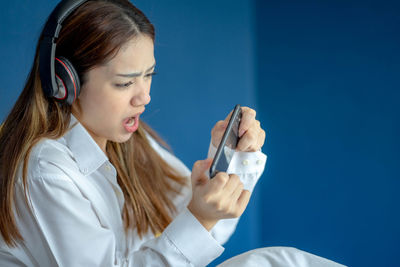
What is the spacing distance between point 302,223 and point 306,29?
0.85 meters

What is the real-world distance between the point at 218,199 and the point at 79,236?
0.29 m

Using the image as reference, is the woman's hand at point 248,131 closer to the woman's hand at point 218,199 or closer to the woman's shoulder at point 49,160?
the woman's hand at point 218,199

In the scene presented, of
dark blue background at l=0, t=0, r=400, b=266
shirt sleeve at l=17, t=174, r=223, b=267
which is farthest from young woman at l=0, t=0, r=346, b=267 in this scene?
dark blue background at l=0, t=0, r=400, b=266

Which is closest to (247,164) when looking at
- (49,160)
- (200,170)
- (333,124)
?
(200,170)

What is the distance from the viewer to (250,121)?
1017 mm

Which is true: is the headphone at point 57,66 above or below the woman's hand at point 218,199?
above

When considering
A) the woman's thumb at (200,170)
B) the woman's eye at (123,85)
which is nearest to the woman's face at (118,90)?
the woman's eye at (123,85)

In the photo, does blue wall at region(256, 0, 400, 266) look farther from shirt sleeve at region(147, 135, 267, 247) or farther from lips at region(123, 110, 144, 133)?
lips at region(123, 110, 144, 133)

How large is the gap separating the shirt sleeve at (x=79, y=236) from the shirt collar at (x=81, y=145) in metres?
0.12

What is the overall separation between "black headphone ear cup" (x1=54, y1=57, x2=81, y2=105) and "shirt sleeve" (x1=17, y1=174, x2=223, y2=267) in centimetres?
17

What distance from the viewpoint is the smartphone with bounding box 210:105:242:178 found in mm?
820

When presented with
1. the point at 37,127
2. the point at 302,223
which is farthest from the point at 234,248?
the point at 37,127

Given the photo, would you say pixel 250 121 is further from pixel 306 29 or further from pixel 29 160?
pixel 306 29

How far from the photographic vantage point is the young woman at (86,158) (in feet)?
2.83
